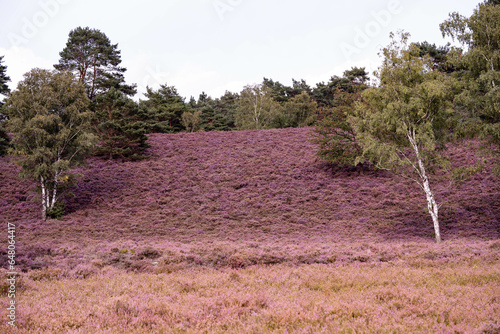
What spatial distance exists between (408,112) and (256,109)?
47.5 metres

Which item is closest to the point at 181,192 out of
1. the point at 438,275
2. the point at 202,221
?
the point at 202,221

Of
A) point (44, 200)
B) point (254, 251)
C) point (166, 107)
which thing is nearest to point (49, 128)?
point (44, 200)

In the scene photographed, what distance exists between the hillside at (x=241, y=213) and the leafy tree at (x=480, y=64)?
439cm

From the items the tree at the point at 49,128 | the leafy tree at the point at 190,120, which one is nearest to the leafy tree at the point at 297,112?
the leafy tree at the point at 190,120

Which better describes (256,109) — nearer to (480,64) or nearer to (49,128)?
(49,128)

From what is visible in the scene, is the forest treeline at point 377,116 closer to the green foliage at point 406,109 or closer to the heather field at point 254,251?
the green foliage at point 406,109

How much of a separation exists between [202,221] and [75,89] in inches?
627

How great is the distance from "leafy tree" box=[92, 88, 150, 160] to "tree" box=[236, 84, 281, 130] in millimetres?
29156

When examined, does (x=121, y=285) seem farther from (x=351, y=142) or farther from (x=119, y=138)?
(x=119, y=138)

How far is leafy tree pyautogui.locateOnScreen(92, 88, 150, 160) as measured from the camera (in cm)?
3684

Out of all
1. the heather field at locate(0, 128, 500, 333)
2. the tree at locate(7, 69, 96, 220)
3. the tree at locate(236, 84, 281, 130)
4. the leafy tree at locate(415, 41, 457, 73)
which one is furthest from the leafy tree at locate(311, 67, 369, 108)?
the tree at locate(7, 69, 96, 220)

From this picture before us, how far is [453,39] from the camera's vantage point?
21047 millimetres

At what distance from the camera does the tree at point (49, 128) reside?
24703 millimetres

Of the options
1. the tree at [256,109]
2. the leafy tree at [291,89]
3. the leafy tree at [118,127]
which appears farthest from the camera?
the leafy tree at [291,89]
